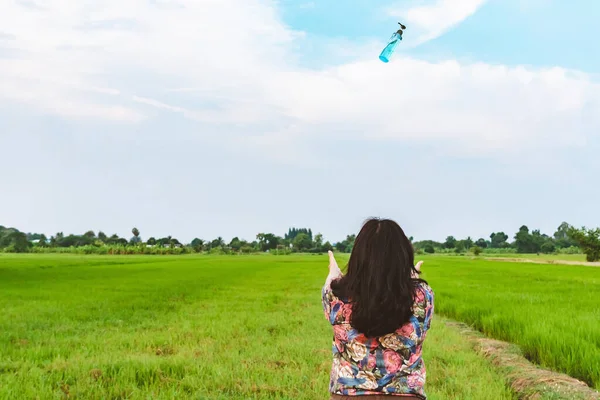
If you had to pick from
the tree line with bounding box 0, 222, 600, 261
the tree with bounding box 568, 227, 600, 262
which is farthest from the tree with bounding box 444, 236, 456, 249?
the tree with bounding box 568, 227, 600, 262

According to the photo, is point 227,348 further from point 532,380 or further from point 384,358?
point 384,358

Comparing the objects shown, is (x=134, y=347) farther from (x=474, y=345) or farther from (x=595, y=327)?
(x=595, y=327)

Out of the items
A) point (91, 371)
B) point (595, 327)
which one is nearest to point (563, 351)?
point (595, 327)

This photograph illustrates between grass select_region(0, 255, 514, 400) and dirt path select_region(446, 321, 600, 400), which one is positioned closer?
dirt path select_region(446, 321, 600, 400)

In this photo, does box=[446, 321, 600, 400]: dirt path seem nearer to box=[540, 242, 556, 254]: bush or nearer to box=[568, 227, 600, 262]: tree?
box=[568, 227, 600, 262]: tree

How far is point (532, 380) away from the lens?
16.9 ft

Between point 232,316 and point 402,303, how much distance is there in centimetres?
846

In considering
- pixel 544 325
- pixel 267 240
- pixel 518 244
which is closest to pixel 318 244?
pixel 267 240

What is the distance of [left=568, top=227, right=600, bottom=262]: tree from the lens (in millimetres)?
56219

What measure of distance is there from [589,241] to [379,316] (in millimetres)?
62680

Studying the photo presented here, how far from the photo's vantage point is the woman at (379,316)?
247cm

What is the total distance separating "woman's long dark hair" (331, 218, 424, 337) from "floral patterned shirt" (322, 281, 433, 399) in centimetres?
7

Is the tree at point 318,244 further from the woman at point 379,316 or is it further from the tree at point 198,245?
the woman at point 379,316

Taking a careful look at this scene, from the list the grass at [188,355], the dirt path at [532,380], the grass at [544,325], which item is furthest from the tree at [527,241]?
the dirt path at [532,380]
